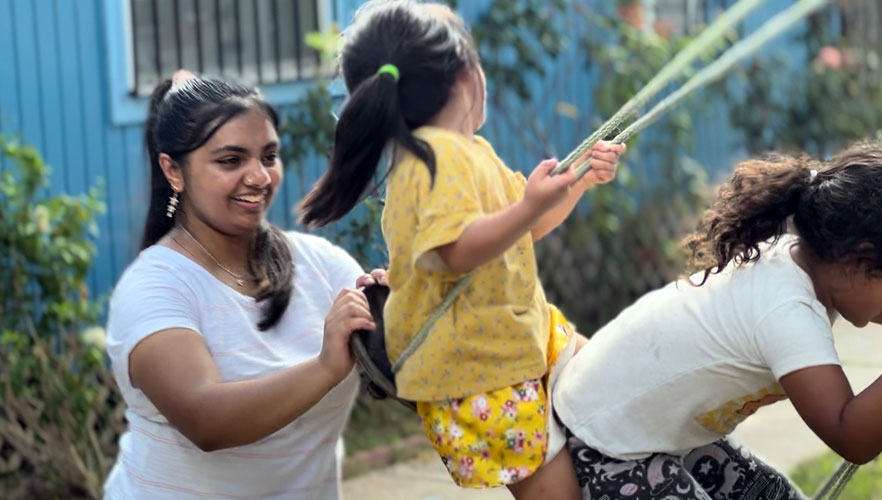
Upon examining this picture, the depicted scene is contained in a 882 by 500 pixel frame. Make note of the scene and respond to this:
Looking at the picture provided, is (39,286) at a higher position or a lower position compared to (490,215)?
lower

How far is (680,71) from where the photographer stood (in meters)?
2.11

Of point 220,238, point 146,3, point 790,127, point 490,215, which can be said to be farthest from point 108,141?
point 790,127

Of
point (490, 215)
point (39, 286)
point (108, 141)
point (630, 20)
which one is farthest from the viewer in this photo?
point (630, 20)

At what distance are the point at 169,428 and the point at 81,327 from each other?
2.52 m

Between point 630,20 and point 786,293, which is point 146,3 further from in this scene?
point 786,293

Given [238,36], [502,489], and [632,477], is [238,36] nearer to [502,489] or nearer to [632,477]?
[502,489]

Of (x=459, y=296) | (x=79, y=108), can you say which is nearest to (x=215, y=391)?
(x=459, y=296)

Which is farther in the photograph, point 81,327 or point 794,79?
point 794,79

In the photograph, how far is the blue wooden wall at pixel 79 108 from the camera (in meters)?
5.28

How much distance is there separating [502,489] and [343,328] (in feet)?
9.53

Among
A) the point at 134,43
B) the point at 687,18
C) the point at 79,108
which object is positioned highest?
the point at 134,43

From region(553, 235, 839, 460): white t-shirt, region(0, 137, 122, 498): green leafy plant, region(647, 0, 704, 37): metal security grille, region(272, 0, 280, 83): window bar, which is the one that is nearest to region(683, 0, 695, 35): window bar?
region(647, 0, 704, 37): metal security grille

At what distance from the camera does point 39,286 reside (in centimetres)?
508

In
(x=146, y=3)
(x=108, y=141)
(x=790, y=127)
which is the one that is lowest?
(x=790, y=127)
